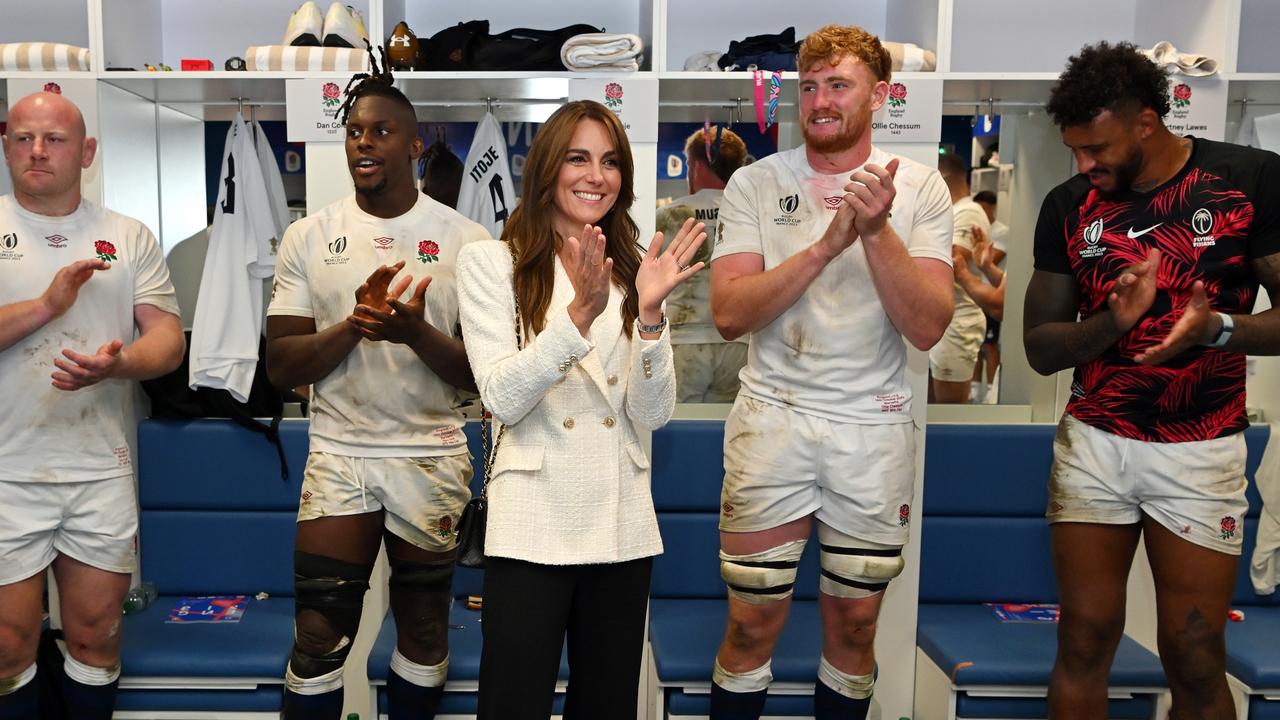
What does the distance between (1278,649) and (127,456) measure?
3.26m

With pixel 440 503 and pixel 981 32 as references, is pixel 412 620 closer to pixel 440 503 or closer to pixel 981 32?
→ pixel 440 503

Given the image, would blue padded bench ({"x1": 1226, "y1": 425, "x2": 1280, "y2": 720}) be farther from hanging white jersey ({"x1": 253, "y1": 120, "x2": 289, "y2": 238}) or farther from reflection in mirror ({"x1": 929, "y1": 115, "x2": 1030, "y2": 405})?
hanging white jersey ({"x1": 253, "y1": 120, "x2": 289, "y2": 238})

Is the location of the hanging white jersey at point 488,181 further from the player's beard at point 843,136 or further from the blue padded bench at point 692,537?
the player's beard at point 843,136

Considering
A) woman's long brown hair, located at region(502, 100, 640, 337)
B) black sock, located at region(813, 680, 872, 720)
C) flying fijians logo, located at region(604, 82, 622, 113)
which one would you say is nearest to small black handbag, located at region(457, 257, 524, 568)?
woman's long brown hair, located at region(502, 100, 640, 337)

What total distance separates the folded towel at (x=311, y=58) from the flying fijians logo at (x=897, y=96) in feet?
5.47

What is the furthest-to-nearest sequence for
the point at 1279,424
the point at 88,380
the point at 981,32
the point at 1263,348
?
the point at 981,32 → the point at 1279,424 → the point at 88,380 → the point at 1263,348

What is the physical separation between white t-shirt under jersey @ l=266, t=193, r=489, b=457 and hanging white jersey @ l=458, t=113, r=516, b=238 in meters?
1.04

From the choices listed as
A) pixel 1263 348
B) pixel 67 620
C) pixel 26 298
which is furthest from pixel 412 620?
pixel 1263 348

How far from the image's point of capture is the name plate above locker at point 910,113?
3.27 m

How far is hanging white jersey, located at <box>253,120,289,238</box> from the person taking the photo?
373cm

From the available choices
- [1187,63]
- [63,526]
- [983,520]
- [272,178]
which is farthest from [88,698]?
[1187,63]

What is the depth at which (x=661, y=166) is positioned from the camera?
4.09 meters

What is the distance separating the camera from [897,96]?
327cm

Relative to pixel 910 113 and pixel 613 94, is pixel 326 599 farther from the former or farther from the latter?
pixel 910 113
